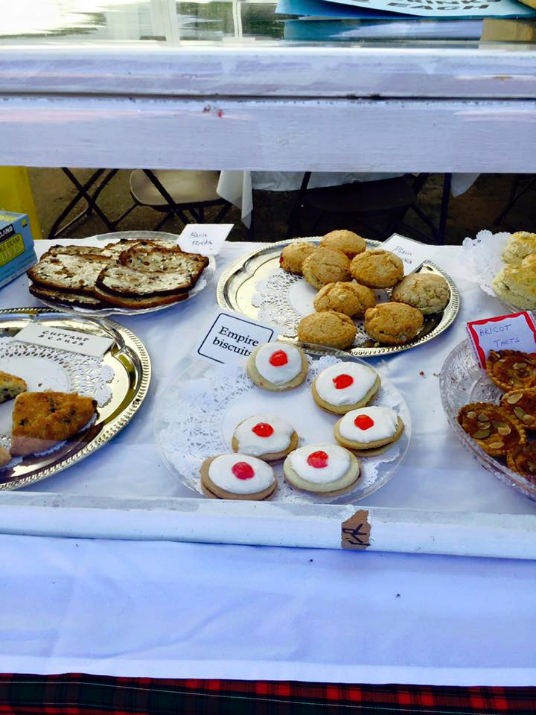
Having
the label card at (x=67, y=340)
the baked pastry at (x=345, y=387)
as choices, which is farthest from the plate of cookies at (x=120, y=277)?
the baked pastry at (x=345, y=387)

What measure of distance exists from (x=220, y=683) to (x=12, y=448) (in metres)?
0.61

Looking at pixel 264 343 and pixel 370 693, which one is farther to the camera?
pixel 264 343

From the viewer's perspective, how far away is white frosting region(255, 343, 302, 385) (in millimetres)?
1339

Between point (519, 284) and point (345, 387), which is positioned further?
point (519, 284)

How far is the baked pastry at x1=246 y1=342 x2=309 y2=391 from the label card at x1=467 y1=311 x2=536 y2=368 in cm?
39

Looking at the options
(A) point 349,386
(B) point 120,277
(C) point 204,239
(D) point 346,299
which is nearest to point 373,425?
(A) point 349,386

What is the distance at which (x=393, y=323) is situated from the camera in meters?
1.49

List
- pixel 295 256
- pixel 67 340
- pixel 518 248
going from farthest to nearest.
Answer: pixel 295 256
pixel 518 248
pixel 67 340

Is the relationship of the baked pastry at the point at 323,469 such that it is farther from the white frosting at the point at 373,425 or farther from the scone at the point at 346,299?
the scone at the point at 346,299

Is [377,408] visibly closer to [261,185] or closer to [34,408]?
[34,408]

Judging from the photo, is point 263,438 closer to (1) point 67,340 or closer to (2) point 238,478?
(2) point 238,478

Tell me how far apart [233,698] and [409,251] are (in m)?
1.33

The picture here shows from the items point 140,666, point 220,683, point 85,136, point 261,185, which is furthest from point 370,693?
point 261,185

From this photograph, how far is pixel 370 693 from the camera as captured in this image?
922 mm
